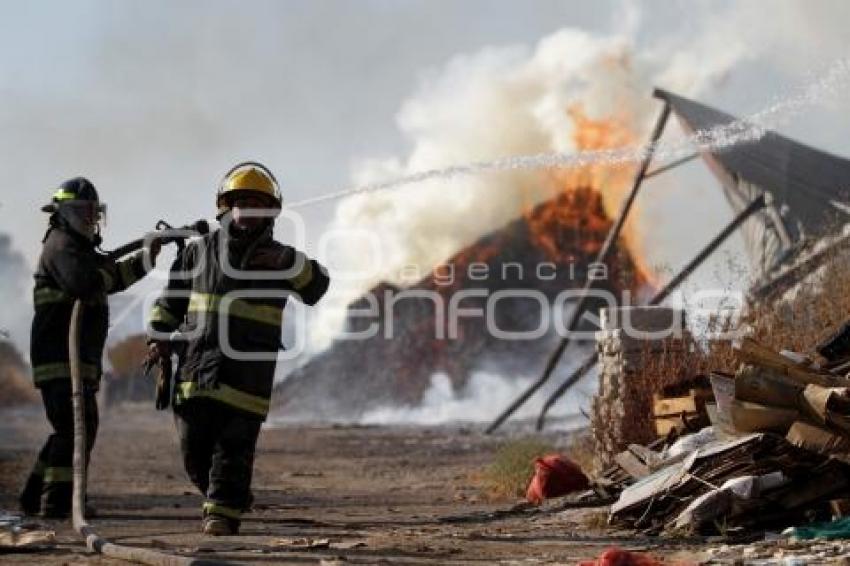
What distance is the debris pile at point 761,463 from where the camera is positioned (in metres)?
5.89

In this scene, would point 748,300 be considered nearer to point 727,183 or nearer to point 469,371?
point 727,183

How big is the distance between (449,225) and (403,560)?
25.7 metres

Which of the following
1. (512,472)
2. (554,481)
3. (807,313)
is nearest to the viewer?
(554,481)

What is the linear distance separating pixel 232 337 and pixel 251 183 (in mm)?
808

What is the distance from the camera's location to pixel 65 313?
736 cm

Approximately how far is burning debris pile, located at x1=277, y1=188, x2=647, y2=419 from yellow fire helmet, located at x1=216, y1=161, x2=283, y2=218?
74.2 ft

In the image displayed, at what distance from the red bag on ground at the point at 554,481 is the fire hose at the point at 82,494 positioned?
301 cm

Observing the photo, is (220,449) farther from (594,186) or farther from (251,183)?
(594,186)

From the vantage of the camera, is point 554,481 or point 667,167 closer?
point 554,481

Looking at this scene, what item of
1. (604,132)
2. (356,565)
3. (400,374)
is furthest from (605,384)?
(400,374)

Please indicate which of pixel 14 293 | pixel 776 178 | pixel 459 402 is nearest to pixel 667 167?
pixel 776 178

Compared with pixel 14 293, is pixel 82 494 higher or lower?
lower

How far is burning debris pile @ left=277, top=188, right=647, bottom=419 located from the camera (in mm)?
30875

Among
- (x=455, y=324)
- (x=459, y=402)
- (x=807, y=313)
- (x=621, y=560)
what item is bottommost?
(x=621, y=560)
